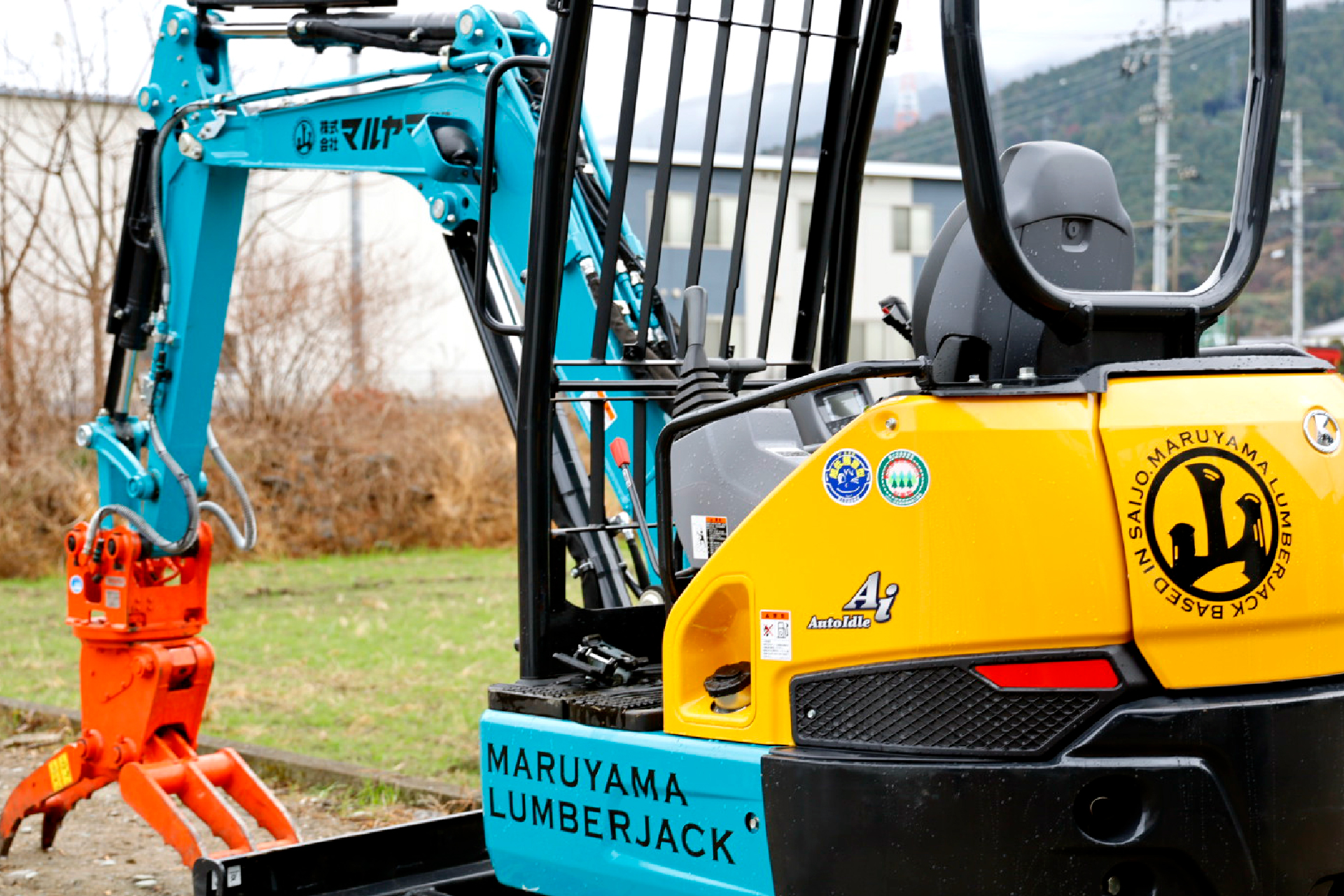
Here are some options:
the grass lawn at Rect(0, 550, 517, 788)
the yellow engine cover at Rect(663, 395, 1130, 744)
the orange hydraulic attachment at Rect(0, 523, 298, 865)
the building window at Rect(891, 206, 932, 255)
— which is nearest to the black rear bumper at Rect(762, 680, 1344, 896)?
the yellow engine cover at Rect(663, 395, 1130, 744)

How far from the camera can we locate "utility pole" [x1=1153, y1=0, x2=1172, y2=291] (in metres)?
3.96

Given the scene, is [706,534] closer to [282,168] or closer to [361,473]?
[282,168]

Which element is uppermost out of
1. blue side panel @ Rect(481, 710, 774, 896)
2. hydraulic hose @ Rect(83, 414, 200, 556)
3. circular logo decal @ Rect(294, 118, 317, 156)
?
circular logo decal @ Rect(294, 118, 317, 156)

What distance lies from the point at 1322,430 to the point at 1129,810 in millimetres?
849

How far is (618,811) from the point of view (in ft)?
12.1

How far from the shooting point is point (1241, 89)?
142 inches

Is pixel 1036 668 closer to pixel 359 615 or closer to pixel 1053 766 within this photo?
pixel 1053 766

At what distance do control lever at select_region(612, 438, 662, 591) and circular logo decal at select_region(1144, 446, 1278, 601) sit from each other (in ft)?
5.56

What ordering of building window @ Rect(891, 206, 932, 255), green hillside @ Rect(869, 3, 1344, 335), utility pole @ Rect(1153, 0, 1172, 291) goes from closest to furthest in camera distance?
green hillside @ Rect(869, 3, 1344, 335) → utility pole @ Rect(1153, 0, 1172, 291) → building window @ Rect(891, 206, 932, 255)

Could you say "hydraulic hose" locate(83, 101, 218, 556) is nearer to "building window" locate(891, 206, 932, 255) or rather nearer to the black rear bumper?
the black rear bumper

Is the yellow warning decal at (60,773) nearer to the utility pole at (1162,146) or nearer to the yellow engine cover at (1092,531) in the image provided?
the yellow engine cover at (1092,531)

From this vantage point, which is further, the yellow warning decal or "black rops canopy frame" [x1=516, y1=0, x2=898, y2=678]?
the yellow warning decal

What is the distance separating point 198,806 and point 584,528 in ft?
7.86

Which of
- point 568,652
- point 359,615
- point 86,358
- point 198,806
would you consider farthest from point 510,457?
point 568,652
